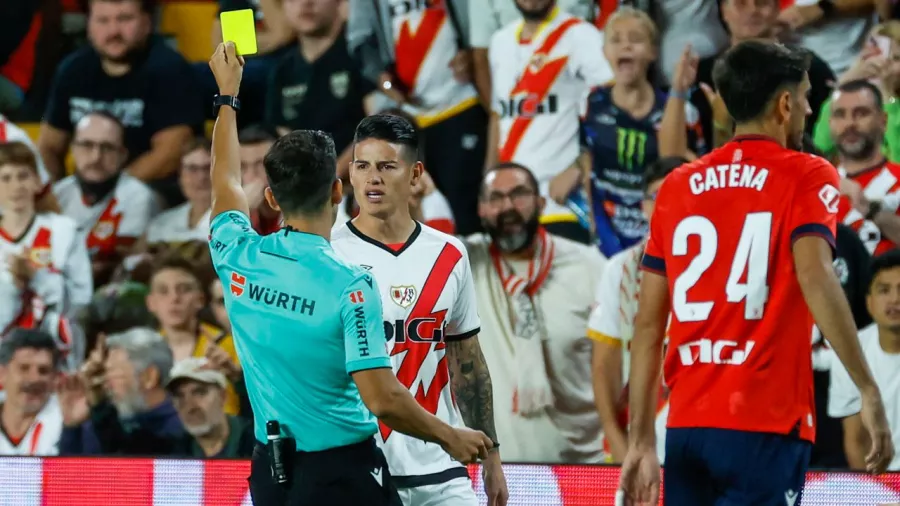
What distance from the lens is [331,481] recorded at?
332 cm

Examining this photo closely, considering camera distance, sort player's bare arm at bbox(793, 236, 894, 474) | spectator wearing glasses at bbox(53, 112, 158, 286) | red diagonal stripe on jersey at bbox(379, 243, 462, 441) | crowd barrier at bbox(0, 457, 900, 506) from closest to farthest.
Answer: player's bare arm at bbox(793, 236, 894, 474) → red diagonal stripe on jersey at bbox(379, 243, 462, 441) → crowd barrier at bbox(0, 457, 900, 506) → spectator wearing glasses at bbox(53, 112, 158, 286)

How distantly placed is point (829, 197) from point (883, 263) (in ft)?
10.6

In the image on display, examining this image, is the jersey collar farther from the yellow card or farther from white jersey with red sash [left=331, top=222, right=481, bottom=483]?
the yellow card

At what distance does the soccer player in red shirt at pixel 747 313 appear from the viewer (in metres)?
3.50

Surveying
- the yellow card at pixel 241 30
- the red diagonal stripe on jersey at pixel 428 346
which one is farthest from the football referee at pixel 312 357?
the red diagonal stripe on jersey at pixel 428 346

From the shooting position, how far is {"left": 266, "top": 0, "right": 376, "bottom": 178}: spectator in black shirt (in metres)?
8.15

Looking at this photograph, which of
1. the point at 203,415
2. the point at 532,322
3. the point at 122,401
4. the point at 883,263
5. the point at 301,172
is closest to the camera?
the point at 301,172

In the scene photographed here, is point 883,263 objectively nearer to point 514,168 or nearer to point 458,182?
point 514,168

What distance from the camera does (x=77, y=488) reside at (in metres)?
5.55

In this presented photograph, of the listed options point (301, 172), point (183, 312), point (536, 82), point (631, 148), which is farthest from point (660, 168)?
point (301, 172)

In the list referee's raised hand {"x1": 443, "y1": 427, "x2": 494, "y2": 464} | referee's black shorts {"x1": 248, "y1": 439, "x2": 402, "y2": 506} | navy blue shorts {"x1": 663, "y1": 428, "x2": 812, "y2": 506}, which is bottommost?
navy blue shorts {"x1": 663, "y1": 428, "x2": 812, "y2": 506}

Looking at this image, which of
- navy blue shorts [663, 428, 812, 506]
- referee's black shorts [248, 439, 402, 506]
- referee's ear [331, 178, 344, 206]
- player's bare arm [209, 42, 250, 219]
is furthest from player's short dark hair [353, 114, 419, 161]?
navy blue shorts [663, 428, 812, 506]

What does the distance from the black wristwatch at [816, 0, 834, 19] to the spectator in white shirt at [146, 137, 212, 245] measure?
12.9 feet

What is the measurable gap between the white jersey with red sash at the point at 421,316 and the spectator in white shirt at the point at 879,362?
2.92 metres
